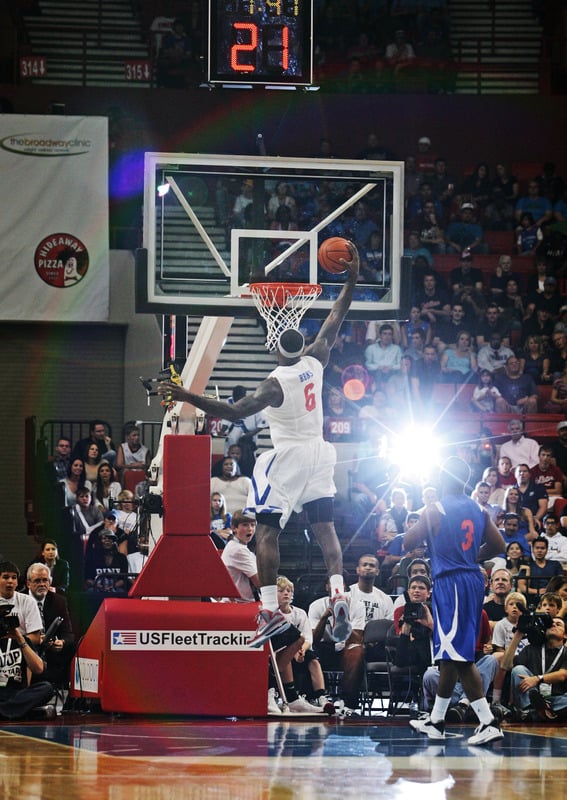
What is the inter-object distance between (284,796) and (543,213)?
52.0 ft

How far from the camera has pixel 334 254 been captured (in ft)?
34.7

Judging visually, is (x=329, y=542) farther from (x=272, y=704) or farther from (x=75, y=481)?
(x=75, y=481)

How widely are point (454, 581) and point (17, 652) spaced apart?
3600mm

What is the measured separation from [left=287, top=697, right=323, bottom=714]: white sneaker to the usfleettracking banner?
32.5 feet

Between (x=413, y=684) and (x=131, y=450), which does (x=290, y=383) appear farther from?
(x=131, y=450)

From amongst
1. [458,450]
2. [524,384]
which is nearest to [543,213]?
[524,384]

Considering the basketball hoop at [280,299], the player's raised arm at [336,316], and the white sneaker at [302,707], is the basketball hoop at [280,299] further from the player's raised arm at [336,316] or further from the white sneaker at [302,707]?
the white sneaker at [302,707]

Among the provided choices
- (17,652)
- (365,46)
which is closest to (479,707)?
(17,652)

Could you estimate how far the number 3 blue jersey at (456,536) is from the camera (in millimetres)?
10281

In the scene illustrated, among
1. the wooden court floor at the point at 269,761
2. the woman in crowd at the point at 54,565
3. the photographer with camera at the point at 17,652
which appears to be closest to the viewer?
the wooden court floor at the point at 269,761

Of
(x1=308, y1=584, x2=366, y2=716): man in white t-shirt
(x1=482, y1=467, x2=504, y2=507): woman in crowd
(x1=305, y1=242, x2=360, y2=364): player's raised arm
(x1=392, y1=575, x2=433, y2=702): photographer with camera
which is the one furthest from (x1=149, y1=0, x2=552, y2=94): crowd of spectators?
(x1=305, y1=242, x2=360, y2=364): player's raised arm

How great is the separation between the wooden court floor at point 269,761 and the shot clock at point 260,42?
5.04 metres

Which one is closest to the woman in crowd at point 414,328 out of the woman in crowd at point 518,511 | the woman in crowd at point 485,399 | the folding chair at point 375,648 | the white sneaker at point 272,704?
the woman in crowd at point 485,399

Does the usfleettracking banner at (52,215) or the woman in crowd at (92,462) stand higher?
the usfleettracking banner at (52,215)
